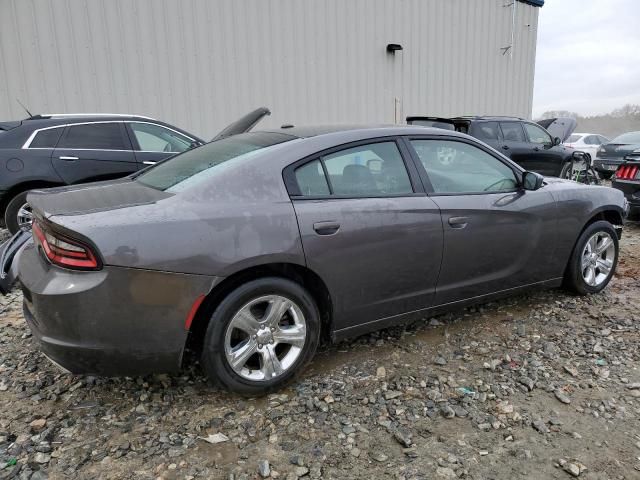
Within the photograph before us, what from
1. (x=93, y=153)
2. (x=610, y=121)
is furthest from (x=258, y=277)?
(x=610, y=121)

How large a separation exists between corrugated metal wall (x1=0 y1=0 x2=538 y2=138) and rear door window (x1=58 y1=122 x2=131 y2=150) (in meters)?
3.08

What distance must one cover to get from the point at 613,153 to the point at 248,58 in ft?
30.6

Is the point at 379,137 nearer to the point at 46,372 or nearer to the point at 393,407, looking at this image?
the point at 393,407

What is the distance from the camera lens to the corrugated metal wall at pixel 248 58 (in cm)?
816

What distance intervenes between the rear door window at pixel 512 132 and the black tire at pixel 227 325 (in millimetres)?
8303

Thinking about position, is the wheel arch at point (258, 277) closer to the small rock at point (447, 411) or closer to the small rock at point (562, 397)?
the small rock at point (447, 411)

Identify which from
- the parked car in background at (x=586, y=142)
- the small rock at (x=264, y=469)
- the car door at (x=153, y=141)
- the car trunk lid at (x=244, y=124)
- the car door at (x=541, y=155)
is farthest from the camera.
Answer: the parked car in background at (x=586, y=142)

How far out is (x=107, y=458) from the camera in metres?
2.17

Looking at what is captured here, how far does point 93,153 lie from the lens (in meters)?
5.86

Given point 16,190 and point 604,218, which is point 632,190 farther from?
point 16,190

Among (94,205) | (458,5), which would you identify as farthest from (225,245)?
(458,5)

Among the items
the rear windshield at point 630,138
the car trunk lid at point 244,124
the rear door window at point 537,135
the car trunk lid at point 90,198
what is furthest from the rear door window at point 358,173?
the rear windshield at point 630,138

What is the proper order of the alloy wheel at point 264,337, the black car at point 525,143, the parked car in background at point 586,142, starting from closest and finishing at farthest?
the alloy wheel at point 264,337 < the black car at point 525,143 < the parked car in background at point 586,142

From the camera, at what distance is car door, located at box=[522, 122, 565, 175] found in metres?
9.96
